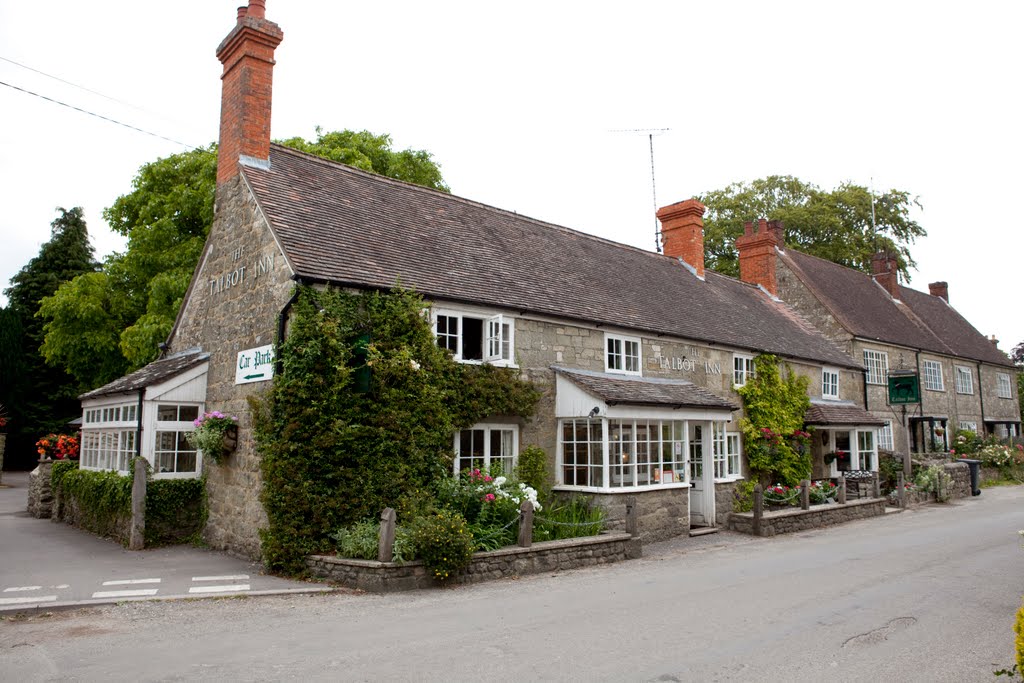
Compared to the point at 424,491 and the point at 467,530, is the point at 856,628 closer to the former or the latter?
the point at 467,530

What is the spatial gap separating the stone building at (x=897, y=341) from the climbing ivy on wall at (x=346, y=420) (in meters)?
19.0

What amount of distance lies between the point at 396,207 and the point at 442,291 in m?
4.06

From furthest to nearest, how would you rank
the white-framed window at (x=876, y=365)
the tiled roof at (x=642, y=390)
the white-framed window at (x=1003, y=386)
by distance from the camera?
the white-framed window at (x=1003, y=386)
the white-framed window at (x=876, y=365)
the tiled roof at (x=642, y=390)

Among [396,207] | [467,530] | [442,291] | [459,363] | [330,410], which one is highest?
[396,207]

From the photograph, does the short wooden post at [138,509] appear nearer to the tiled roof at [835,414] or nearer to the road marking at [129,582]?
the road marking at [129,582]

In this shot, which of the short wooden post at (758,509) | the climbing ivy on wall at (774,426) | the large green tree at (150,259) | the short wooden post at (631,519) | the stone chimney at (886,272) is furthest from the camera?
the stone chimney at (886,272)

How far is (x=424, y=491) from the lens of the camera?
37.7 ft

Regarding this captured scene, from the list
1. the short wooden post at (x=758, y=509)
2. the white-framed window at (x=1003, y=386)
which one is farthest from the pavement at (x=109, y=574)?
the white-framed window at (x=1003, y=386)

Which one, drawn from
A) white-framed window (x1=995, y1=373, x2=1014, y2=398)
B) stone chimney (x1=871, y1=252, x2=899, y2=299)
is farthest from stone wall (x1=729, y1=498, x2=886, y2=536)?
white-framed window (x1=995, y1=373, x2=1014, y2=398)

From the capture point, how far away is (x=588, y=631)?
7.68 m

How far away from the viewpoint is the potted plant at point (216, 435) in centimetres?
1233

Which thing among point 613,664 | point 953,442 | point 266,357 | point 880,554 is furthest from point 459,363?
point 953,442

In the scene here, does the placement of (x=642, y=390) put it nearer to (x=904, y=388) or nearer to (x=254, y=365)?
(x=254, y=365)

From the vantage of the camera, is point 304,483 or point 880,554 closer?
point 304,483
